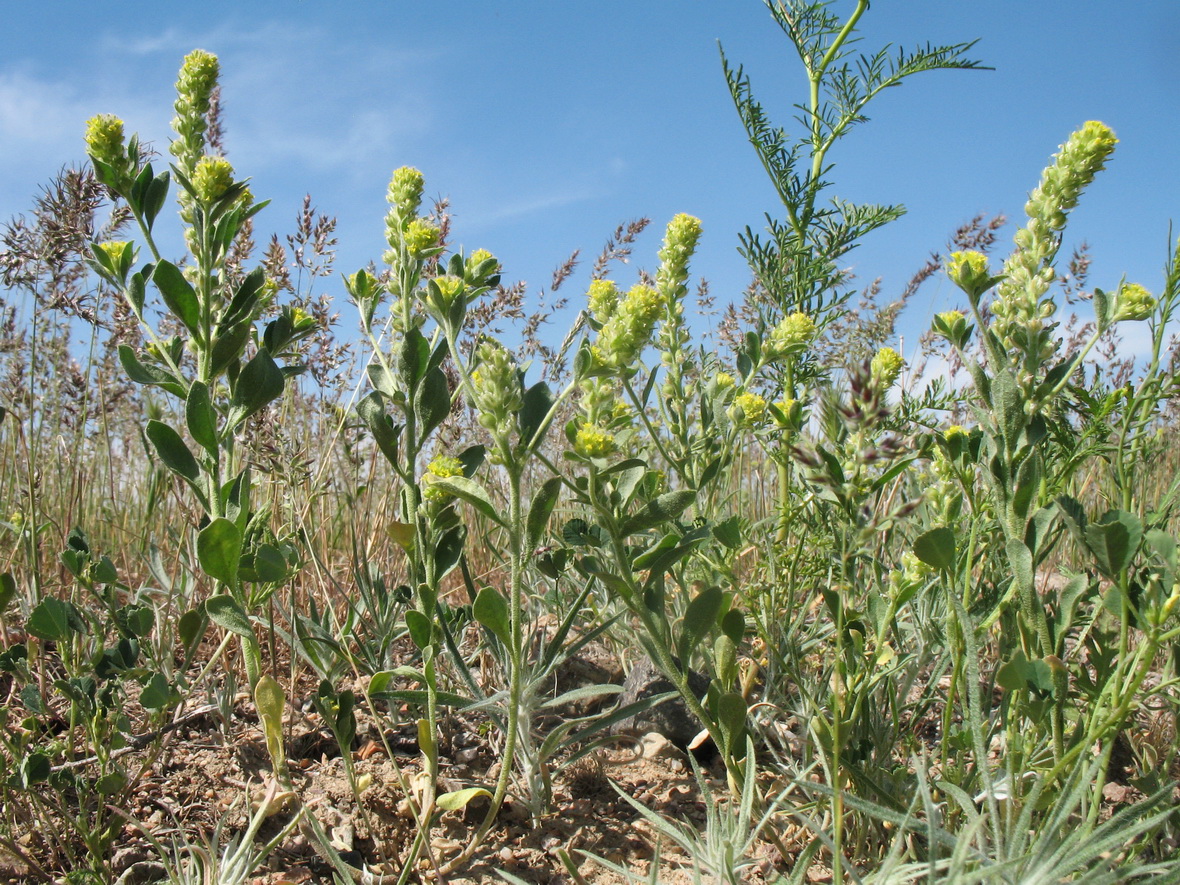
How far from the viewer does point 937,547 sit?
1.20 metres

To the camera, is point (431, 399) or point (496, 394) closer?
point (496, 394)

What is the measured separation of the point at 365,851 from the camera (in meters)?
1.57

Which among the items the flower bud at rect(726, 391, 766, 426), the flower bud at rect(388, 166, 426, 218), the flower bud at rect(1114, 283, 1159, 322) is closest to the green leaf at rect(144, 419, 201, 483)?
the flower bud at rect(388, 166, 426, 218)

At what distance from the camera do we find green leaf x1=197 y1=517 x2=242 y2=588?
1.23 metres

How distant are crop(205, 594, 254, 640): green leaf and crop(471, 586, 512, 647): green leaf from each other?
366 millimetres

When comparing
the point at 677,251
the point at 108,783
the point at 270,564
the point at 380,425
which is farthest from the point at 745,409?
the point at 108,783

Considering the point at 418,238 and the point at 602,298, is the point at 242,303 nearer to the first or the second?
the point at 418,238

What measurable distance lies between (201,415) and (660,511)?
29.2 inches

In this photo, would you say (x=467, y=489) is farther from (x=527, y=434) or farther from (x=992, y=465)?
(x=992, y=465)

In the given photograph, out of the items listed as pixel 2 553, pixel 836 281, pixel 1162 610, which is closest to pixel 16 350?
pixel 2 553

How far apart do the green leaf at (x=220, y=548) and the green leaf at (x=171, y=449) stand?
0.20 m

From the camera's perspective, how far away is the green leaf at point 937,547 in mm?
1180

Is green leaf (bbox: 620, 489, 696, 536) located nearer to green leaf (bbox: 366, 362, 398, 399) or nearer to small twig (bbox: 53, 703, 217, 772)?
green leaf (bbox: 366, 362, 398, 399)

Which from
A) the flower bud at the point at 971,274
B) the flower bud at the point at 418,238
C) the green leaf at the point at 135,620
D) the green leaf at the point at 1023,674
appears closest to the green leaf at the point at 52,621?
the green leaf at the point at 135,620
